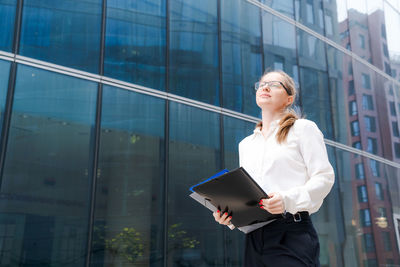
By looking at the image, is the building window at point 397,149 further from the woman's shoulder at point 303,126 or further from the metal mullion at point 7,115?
the woman's shoulder at point 303,126

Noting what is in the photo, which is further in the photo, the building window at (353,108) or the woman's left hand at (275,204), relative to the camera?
the building window at (353,108)

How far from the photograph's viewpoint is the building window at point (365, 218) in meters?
10.1

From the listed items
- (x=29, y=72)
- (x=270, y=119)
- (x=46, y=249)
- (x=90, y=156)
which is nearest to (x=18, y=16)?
(x=29, y=72)

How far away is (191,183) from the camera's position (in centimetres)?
705

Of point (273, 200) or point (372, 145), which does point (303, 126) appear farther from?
point (372, 145)

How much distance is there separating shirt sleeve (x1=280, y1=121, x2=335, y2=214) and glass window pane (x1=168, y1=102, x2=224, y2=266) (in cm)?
502

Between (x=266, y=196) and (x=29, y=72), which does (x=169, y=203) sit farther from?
(x=266, y=196)

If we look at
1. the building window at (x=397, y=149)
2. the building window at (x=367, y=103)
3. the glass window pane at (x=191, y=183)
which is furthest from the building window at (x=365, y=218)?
the glass window pane at (x=191, y=183)

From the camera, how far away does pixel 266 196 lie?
168 cm

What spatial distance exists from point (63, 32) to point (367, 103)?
9004mm

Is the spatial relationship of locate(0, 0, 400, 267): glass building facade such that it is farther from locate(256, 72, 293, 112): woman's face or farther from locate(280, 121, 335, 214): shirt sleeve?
locate(280, 121, 335, 214): shirt sleeve

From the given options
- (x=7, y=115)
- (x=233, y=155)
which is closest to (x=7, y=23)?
(x=7, y=115)

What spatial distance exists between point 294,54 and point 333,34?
2132 mm

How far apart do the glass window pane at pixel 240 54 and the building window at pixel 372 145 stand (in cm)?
447
